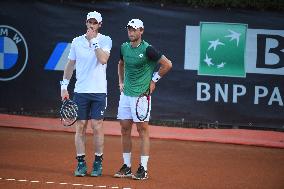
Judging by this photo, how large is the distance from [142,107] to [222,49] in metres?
4.76

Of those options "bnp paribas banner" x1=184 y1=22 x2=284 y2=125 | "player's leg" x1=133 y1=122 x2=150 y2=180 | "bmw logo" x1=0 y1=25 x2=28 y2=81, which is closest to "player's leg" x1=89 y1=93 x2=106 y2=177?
"player's leg" x1=133 y1=122 x2=150 y2=180

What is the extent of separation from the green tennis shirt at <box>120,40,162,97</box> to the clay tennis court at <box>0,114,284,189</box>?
3.67 ft

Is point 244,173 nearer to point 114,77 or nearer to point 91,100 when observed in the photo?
point 91,100

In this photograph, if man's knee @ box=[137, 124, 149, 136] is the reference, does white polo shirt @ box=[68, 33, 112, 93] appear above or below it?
above

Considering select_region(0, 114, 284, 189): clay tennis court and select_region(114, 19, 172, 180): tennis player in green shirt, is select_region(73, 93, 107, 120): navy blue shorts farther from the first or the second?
select_region(0, 114, 284, 189): clay tennis court

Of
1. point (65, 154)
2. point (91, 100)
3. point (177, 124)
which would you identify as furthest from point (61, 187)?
point (177, 124)

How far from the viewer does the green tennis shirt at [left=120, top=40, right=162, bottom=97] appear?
28.9ft

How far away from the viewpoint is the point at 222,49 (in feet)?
43.4

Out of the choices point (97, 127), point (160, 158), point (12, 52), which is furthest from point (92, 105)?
point (12, 52)

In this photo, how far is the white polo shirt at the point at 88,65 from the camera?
29.0 feet

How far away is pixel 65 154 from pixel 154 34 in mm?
3685

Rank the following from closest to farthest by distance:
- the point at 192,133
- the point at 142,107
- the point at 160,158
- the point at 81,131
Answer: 1. the point at 142,107
2. the point at 81,131
3. the point at 160,158
4. the point at 192,133

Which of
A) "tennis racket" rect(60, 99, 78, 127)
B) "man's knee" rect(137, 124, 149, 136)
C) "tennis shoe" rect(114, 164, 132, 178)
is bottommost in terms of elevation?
"tennis shoe" rect(114, 164, 132, 178)

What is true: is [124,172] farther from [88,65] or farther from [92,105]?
[88,65]
